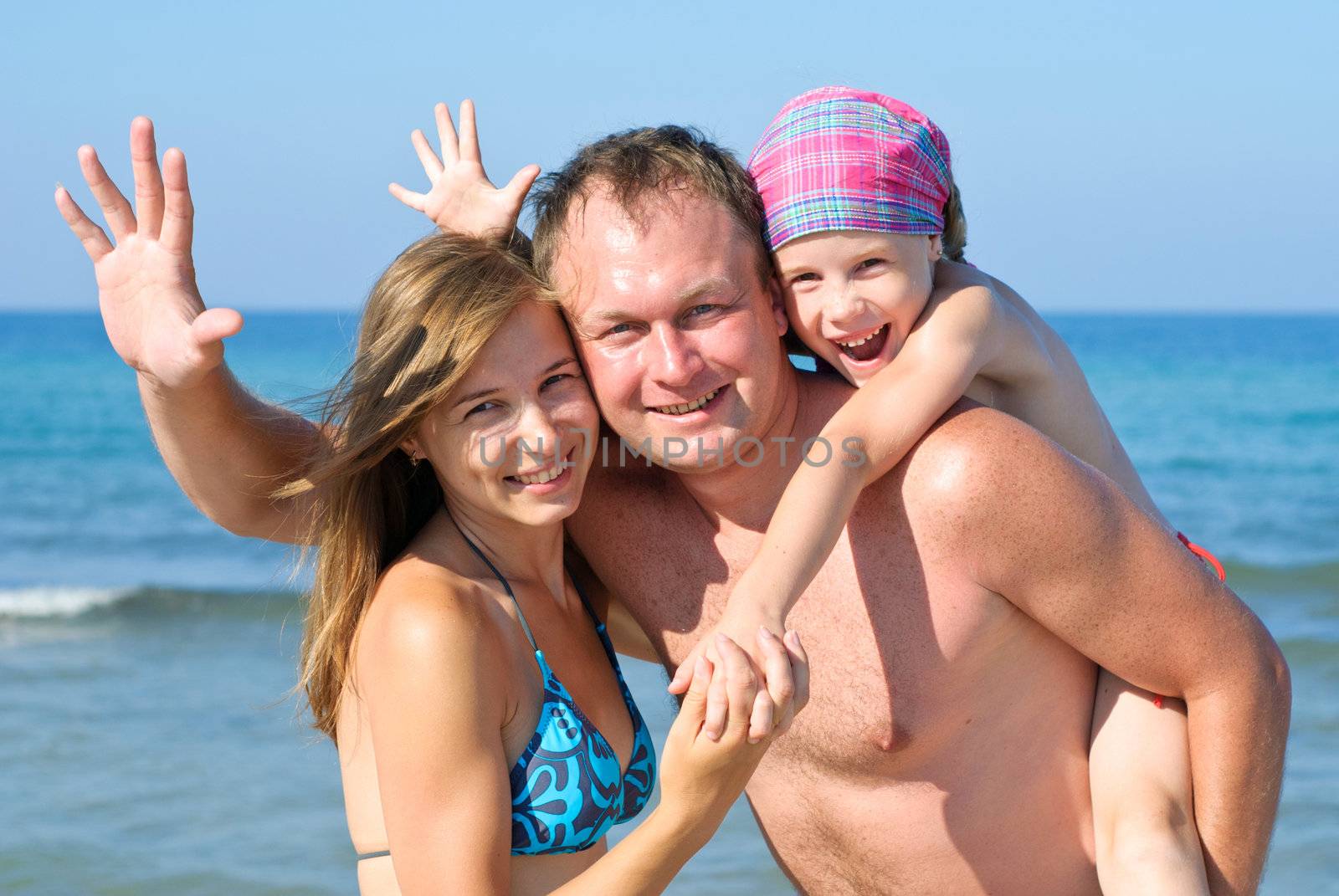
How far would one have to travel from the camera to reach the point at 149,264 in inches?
108

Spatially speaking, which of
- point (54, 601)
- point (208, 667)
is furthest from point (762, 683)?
point (54, 601)

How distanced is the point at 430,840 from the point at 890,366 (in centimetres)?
138

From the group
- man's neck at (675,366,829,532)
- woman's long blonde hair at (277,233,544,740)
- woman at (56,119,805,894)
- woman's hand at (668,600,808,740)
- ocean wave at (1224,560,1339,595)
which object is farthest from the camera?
ocean wave at (1224,560,1339,595)

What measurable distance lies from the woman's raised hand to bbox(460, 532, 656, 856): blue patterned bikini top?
2.81ft

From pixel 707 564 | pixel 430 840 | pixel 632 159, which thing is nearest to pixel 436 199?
pixel 632 159

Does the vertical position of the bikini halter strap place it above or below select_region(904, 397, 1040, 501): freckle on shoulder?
below

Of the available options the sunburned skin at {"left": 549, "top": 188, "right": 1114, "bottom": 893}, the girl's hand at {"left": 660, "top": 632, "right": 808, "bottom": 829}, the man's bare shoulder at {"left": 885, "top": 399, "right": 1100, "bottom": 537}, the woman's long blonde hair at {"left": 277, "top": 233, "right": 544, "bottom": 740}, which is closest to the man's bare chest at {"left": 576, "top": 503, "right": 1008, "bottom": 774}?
the sunburned skin at {"left": 549, "top": 188, "right": 1114, "bottom": 893}

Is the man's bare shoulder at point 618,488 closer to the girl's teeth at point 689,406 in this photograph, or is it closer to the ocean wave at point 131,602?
the girl's teeth at point 689,406

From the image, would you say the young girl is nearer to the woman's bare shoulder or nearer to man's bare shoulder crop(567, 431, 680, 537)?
man's bare shoulder crop(567, 431, 680, 537)

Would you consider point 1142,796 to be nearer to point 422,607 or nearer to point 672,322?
point 672,322

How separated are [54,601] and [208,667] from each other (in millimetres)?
3205

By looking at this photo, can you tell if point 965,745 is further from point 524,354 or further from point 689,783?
point 524,354

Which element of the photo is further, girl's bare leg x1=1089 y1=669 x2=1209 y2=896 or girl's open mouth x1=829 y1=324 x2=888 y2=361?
girl's open mouth x1=829 y1=324 x2=888 y2=361

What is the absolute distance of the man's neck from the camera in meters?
3.16
